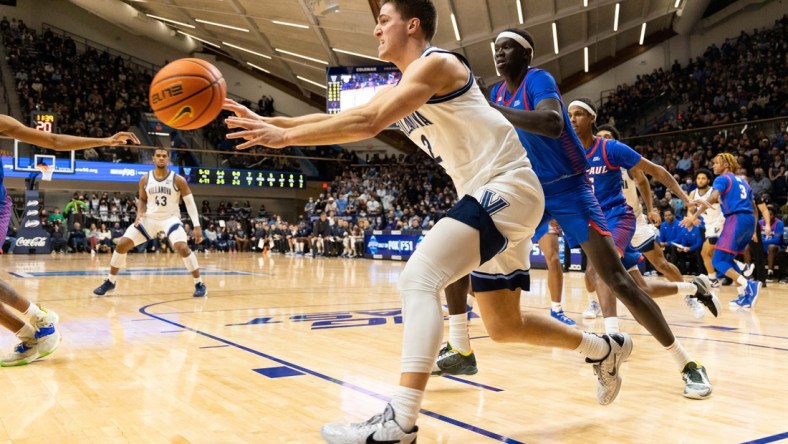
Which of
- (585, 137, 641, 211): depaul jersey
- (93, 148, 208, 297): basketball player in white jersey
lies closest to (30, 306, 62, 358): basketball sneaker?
(585, 137, 641, 211): depaul jersey

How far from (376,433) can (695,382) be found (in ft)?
6.93

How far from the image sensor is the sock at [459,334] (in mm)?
3975

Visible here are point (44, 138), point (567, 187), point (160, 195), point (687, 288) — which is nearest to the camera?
point (567, 187)

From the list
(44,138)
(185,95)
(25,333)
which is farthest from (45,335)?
(185,95)

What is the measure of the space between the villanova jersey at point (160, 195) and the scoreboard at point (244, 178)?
68.9 feet

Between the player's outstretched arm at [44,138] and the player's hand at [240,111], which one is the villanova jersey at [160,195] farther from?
the player's hand at [240,111]

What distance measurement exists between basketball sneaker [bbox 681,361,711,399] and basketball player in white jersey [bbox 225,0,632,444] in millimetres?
508

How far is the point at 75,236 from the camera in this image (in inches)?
949

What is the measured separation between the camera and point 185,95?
3270 millimetres

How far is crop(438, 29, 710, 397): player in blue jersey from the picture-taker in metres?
3.64

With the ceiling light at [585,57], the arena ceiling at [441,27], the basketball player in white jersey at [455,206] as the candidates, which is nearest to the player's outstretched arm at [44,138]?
the basketball player in white jersey at [455,206]

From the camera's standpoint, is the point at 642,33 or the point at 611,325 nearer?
the point at 611,325

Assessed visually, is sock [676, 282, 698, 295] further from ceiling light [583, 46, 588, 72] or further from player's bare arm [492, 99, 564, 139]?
ceiling light [583, 46, 588, 72]

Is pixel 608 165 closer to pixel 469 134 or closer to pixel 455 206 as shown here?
pixel 469 134
